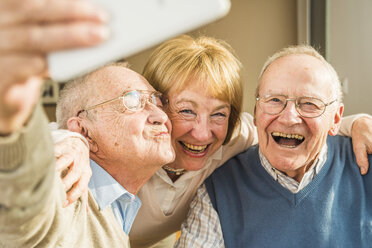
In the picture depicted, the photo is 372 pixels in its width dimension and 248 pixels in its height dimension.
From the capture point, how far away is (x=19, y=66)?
469mm

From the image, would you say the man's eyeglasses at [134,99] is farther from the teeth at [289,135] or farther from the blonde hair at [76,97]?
the teeth at [289,135]

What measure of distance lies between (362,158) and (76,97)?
1.11 meters

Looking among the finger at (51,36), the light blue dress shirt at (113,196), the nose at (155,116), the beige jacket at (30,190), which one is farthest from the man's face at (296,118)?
the finger at (51,36)

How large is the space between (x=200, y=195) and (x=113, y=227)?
0.47m

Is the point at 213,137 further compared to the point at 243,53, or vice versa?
the point at 243,53

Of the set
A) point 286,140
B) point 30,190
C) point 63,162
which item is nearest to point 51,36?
point 30,190

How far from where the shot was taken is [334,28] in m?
3.00

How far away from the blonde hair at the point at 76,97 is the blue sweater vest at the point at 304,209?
0.63 meters

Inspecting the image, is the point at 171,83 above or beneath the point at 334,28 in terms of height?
above

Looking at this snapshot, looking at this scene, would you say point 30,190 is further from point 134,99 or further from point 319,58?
point 319,58

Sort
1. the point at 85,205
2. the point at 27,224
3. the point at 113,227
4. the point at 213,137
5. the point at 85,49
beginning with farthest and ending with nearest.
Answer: the point at 213,137
the point at 113,227
the point at 85,205
the point at 27,224
the point at 85,49

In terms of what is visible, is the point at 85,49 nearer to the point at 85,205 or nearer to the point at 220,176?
the point at 85,205

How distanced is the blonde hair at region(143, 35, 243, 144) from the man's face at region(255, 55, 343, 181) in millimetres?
159

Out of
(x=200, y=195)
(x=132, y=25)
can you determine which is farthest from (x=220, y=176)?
(x=132, y=25)
